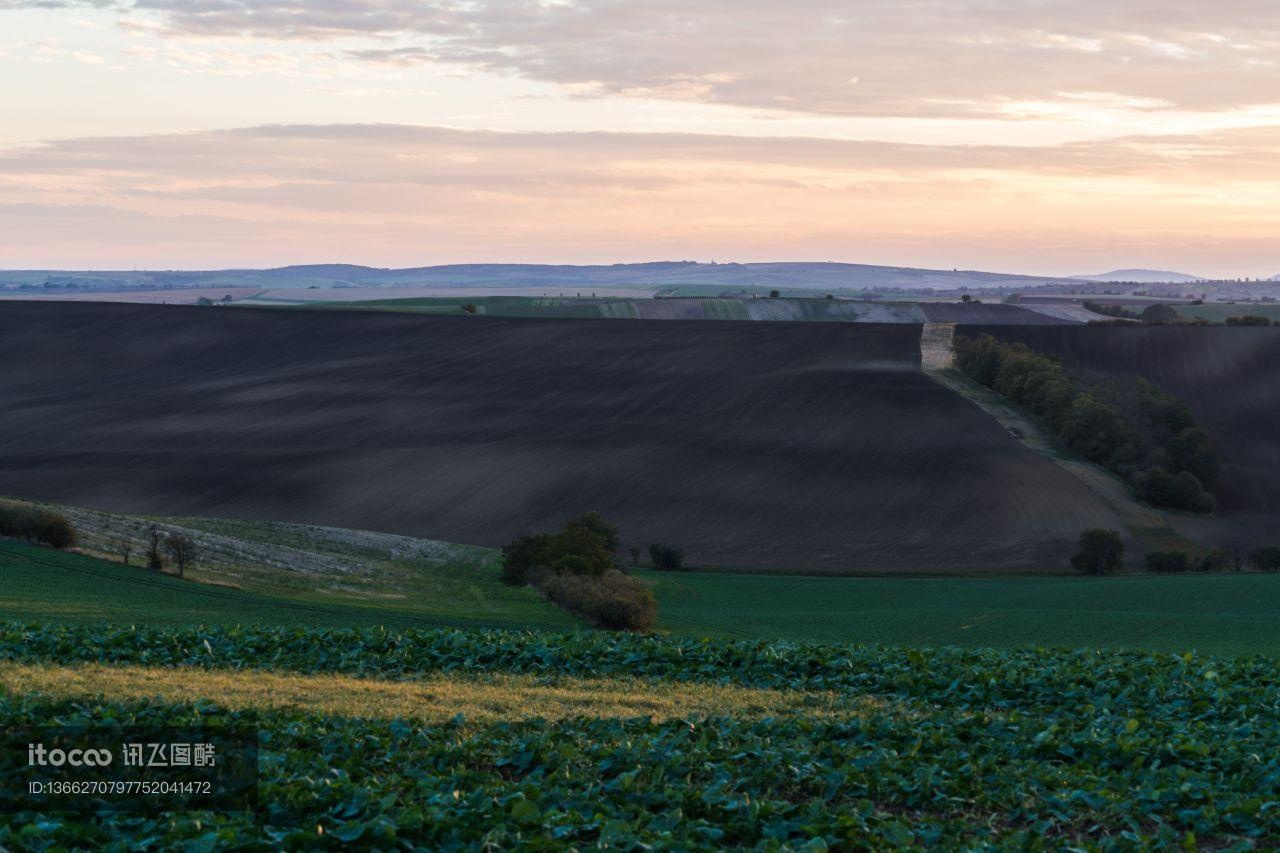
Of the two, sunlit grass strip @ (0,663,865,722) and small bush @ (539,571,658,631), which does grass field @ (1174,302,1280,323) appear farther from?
sunlit grass strip @ (0,663,865,722)

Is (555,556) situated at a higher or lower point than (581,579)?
lower

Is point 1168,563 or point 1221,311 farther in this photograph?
point 1221,311

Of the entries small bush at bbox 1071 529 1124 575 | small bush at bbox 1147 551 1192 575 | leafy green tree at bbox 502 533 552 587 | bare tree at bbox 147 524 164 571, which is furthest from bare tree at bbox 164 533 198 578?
small bush at bbox 1147 551 1192 575

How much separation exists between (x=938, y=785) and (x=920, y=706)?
15.8 ft

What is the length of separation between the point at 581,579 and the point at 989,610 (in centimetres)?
1421

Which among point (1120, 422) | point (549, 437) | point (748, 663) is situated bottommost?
point (549, 437)

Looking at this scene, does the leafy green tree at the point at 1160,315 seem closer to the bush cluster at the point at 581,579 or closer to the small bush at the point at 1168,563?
the small bush at the point at 1168,563

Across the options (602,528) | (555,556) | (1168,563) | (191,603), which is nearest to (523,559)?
(555,556)

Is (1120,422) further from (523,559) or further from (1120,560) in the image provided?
(523,559)

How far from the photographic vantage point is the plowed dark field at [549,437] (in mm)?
65688

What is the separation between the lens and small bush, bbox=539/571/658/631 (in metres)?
34.8

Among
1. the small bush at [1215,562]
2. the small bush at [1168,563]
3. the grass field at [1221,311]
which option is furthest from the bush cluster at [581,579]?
the grass field at [1221,311]

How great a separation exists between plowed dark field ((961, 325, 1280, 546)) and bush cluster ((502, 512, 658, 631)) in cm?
3876

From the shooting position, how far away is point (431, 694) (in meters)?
17.4
